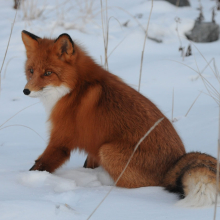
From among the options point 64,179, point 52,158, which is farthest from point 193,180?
point 52,158

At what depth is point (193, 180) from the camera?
265 centimetres

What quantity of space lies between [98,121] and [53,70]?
0.69 m

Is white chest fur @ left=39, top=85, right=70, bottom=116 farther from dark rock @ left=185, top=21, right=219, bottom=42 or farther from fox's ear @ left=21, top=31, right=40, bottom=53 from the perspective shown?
dark rock @ left=185, top=21, right=219, bottom=42

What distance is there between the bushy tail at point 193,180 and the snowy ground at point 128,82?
95mm

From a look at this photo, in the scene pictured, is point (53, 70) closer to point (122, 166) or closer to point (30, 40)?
point (30, 40)

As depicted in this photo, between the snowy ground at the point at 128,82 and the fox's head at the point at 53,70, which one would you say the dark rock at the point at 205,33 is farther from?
the fox's head at the point at 53,70

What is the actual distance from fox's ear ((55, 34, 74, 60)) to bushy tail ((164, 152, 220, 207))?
1549 millimetres

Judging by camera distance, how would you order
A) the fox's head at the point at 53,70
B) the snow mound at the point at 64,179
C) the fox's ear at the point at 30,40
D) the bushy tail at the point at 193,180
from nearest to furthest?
1. the bushy tail at the point at 193,180
2. the snow mound at the point at 64,179
3. the fox's head at the point at 53,70
4. the fox's ear at the point at 30,40

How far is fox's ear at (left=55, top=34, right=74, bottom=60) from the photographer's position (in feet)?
10.8

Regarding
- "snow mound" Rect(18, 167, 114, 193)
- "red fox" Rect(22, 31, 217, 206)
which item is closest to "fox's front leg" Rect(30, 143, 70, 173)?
"red fox" Rect(22, 31, 217, 206)

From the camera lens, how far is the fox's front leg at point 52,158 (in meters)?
3.25

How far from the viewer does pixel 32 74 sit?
11.0 feet

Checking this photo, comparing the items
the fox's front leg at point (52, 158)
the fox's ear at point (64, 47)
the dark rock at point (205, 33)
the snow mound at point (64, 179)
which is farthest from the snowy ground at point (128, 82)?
the fox's ear at point (64, 47)

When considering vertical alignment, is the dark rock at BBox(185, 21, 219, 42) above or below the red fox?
above
